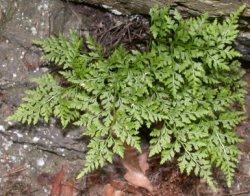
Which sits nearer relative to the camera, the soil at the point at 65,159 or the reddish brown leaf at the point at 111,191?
the soil at the point at 65,159

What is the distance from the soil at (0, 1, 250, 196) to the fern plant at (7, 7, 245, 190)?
0.50 m

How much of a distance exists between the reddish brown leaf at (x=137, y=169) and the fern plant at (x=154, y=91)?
799 millimetres

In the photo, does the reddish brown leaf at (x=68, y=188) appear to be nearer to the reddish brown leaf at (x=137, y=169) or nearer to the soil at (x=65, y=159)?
the soil at (x=65, y=159)

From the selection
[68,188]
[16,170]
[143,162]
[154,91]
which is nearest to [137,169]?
[143,162]

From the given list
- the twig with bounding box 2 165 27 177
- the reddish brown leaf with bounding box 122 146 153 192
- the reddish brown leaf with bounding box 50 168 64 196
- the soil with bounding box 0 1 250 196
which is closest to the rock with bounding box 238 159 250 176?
the soil with bounding box 0 1 250 196

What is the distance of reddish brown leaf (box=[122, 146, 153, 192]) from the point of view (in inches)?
180

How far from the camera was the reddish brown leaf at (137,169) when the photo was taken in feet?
15.0

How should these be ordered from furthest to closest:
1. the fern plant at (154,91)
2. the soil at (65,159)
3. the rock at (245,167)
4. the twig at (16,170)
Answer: the rock at (245,167), the twig at (16,170), the soil at (65,159), the fern plant at (154,91)

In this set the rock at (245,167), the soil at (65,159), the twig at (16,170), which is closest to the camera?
the soil at (65,159)

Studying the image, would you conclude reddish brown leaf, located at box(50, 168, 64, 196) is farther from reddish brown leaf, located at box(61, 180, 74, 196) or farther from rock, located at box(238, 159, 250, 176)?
rock, located at box(238, 159, 250, 176)

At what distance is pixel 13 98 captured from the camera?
4359 millimetres

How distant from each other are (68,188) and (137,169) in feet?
2.47

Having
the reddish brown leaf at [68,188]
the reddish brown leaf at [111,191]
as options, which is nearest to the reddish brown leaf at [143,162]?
the reddish brown leaf at [111,191]

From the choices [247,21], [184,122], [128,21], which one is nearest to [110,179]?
[184,122]
